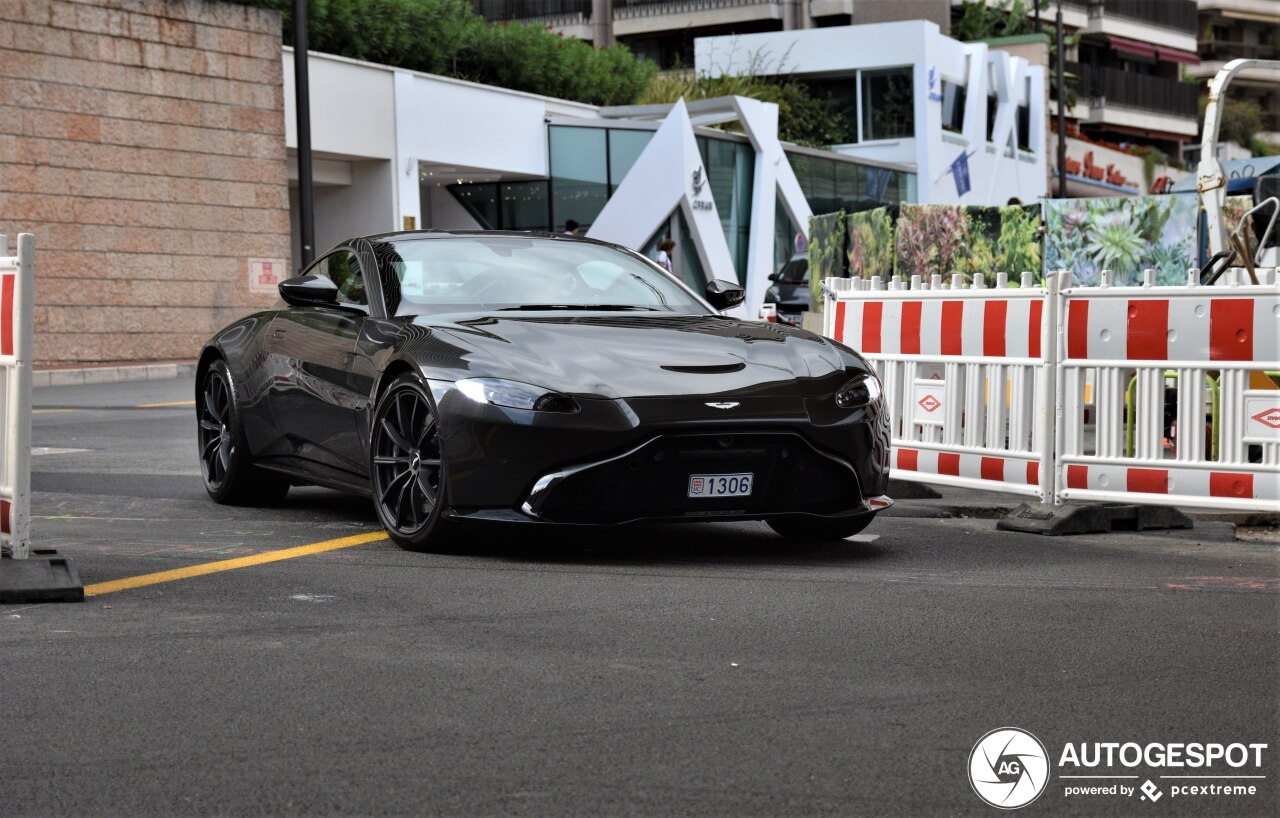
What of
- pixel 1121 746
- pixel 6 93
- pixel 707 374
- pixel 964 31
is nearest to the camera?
pixel 1121 746

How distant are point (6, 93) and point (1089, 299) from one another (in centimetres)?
1897

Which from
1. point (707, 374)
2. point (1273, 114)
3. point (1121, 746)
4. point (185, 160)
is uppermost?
point (1273, 114)

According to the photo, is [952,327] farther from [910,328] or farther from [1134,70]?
[1134,70]

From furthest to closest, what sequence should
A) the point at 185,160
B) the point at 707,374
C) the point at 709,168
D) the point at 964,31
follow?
the point at 964,31
the point at 709,168
the point at 185,160
the point at 707,374

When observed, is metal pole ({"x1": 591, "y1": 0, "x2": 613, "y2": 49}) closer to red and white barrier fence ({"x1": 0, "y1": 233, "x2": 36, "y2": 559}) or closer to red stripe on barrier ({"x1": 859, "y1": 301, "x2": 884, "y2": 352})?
red stripe on barrier ({"x1": 859, "y1": 301, "x2": 884, "y2": 352})

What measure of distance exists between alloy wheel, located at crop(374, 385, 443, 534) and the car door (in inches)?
9.7

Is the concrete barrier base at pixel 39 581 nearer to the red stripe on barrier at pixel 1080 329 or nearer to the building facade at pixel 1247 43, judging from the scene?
the red stripe on barrier at pixel 1080 329

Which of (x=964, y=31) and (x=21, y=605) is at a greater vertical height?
(x=964, y=31)

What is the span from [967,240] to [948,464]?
1410 centimetres

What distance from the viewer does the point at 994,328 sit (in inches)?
342

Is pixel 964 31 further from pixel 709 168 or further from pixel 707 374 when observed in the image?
pixel 707 374

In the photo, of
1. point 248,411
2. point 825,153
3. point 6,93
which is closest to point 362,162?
point 6,93

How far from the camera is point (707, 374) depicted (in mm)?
6859

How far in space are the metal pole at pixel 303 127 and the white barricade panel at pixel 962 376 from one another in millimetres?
13542
